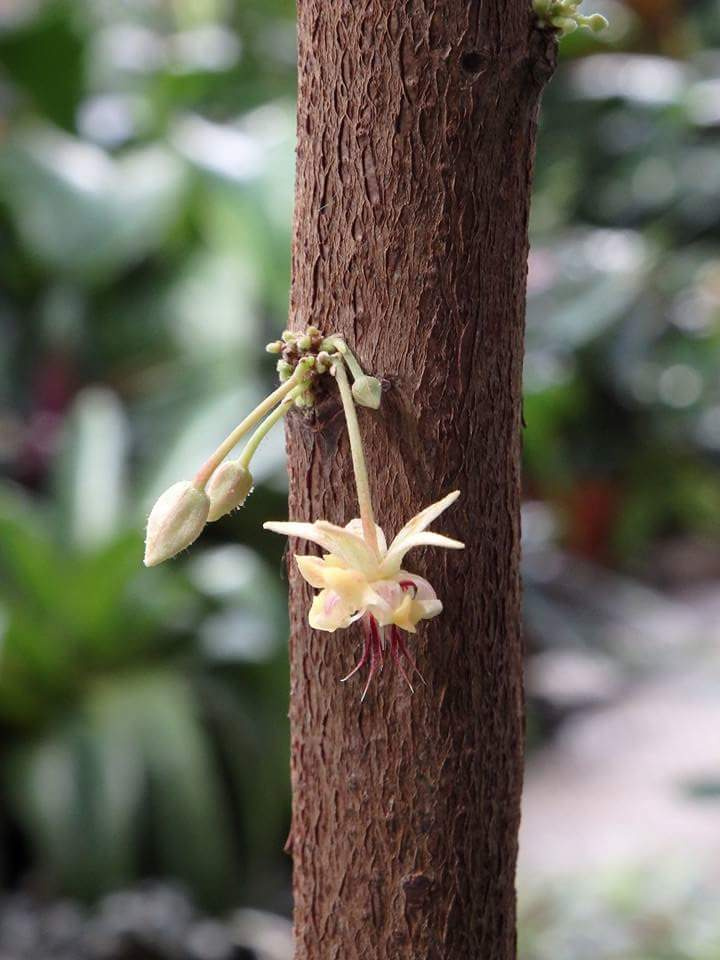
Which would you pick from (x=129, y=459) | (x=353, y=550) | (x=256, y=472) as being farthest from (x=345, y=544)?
(x=129, y=459)

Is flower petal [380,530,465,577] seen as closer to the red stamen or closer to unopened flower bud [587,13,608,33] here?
the red stamen

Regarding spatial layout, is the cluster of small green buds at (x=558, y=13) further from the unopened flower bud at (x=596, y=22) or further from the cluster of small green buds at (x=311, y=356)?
the cluster of small green buds at (x=311, y=356)

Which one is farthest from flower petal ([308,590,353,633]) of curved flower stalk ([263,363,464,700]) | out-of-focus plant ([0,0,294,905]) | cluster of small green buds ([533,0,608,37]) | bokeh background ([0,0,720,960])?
out-of-focus plant ([0,0,294,905])

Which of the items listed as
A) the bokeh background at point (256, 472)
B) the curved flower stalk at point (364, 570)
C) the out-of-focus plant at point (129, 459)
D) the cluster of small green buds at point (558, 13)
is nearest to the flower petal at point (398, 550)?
the curved flower stalk at point (364, 570)

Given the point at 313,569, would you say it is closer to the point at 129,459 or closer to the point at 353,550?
the point at 353,550

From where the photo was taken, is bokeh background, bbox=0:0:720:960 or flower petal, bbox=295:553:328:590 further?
bokeh background, bbox=0:0:720:960

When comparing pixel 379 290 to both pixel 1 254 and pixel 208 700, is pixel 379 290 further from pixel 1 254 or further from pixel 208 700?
pixel 1 254
